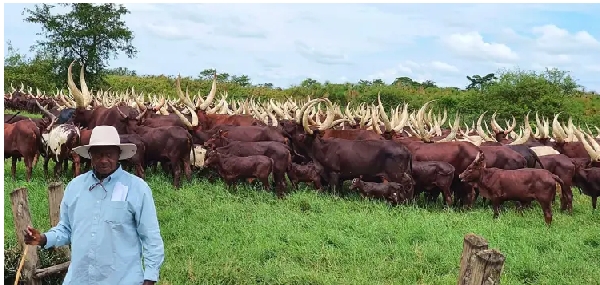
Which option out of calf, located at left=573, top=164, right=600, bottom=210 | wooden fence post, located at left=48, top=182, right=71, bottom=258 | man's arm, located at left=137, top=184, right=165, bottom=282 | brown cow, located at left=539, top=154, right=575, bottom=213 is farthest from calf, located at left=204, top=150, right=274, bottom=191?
man's arm, located at left=137, top=184, right=165, bottom=282

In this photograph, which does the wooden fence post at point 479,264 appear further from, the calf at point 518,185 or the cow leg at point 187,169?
the cow leg at point 187,169

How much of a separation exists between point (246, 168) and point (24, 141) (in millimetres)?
3684

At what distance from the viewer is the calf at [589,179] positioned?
33.3ft

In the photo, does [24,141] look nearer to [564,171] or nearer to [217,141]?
[217,141]

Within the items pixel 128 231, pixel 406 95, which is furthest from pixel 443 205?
pixel 406 95

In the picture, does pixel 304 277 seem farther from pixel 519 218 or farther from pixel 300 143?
pixel 300 143

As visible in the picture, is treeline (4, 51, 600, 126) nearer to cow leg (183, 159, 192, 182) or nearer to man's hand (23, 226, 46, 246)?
cow leg (183, 159, 192, 182)

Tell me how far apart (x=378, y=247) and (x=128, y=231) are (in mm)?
3811

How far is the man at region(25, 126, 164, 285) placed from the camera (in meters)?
3.82

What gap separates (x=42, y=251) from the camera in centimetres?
566

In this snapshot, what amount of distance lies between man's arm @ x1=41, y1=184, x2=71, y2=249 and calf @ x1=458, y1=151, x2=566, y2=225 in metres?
6.81

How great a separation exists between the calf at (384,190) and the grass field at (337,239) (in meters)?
0.18

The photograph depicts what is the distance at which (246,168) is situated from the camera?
32.9 feet

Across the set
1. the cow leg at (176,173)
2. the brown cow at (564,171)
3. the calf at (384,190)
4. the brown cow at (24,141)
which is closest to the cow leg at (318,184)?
the calf at (384,190)
